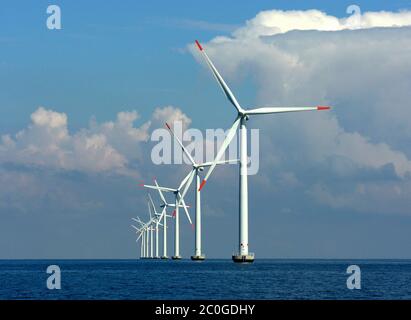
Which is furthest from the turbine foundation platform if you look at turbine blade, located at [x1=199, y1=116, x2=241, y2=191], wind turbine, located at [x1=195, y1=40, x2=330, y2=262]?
turbine blade, located at [x1=199, y1=116, x2=241, y2=191]

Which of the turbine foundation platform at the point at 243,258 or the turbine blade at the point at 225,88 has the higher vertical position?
the turbine blade at the point at 225,88

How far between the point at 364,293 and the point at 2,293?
4938cm

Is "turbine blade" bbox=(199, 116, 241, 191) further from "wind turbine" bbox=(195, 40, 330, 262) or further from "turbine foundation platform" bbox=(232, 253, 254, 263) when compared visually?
"turbine foundation platform" bbox=(232, 253, 254, 263)

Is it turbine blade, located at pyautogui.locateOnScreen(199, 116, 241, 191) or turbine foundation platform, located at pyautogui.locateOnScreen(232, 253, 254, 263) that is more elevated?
turbine blade, located at pyautogui.locateOnScreen(199, 116, 241, 191)

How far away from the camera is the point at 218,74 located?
157875mm

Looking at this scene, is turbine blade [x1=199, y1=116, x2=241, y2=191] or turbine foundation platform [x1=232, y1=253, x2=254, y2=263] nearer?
turbine blade [x1=199, y1=116, x2=241, y2=191]

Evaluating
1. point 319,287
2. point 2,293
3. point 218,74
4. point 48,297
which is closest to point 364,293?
point 319,287

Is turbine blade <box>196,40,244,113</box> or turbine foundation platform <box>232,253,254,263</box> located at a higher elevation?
turbine blade <box>196,40,244,113</box>

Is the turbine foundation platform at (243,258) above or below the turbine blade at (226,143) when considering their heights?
below

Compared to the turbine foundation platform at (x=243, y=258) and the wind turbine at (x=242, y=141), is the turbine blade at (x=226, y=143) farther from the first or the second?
the turbine foundation platform at (x=243, y=258)

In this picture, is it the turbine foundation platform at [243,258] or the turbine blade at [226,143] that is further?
the turbine foundation platform at [243,258]

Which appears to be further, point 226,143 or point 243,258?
point 243,258

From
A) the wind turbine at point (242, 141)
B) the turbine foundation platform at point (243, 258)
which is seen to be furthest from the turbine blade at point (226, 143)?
A: the turbine foundation platform at point (243, 258)

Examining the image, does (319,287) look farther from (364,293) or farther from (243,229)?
(243,229)
